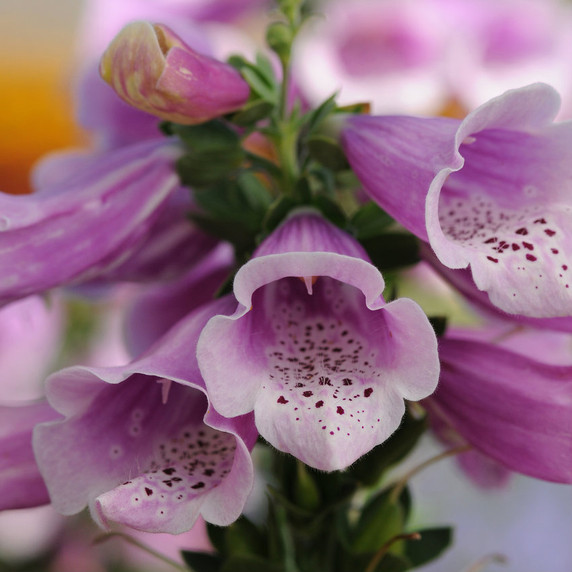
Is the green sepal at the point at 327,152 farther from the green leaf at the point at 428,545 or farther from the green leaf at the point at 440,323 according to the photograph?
the green leaf at the point at 428,545

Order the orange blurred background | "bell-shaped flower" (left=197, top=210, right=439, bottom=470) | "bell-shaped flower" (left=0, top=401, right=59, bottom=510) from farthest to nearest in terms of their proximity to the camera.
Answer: the orange blurred background → "bell-shaped flower" (left=0, top=401, right=59, bottom=510) → "bell-shaped flower" (left=197, top=210, right=439, bottom=470)

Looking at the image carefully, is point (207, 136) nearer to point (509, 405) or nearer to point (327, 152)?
point (327, 152)

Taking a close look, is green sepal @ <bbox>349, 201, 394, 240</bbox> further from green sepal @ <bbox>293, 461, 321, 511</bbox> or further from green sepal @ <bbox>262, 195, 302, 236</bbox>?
green sepal @ <bbox>293, 461, 321, 511</bbox>

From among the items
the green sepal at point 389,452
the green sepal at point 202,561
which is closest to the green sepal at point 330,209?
the green sepal at point 389,452

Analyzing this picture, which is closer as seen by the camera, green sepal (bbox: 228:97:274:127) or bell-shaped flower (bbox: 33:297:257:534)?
bell-shaped flower (bbox: 33:297:257:534)

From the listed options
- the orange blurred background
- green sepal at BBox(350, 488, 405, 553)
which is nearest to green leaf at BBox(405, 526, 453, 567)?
green sepal at BBox(350, 488, 405, 553)
